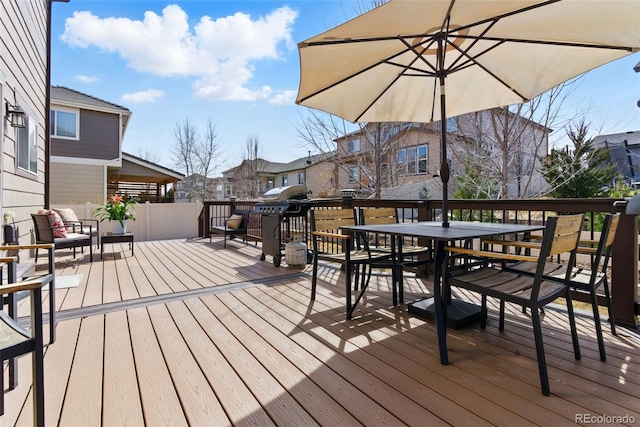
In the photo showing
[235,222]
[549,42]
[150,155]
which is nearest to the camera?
[549,42]

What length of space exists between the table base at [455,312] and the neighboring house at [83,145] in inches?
458

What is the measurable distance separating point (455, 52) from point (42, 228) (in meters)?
6.00

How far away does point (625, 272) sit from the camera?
2.54 m

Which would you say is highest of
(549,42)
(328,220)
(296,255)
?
(549,42)

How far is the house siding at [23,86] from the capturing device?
12.0 feet

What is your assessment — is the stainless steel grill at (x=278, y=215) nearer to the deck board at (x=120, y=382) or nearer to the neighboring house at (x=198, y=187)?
the deck board at (x=120, y=382)

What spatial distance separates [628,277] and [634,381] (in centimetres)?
107

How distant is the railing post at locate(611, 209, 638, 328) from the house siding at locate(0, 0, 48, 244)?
5.88 metres

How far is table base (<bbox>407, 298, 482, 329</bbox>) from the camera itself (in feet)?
8.46

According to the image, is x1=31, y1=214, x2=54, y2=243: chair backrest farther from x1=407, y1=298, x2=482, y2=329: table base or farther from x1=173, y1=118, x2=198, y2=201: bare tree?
x1=173, y1=118, x2=198, y2=201: bare tree

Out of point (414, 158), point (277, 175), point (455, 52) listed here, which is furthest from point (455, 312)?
point (277, 175)

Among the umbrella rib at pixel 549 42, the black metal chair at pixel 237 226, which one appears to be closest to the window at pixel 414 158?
the black metal chair at pixel 237 226

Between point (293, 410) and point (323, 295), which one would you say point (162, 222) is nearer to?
point (323, 295)

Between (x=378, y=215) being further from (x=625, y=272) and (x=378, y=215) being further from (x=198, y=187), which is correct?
(x=198, y=187)
